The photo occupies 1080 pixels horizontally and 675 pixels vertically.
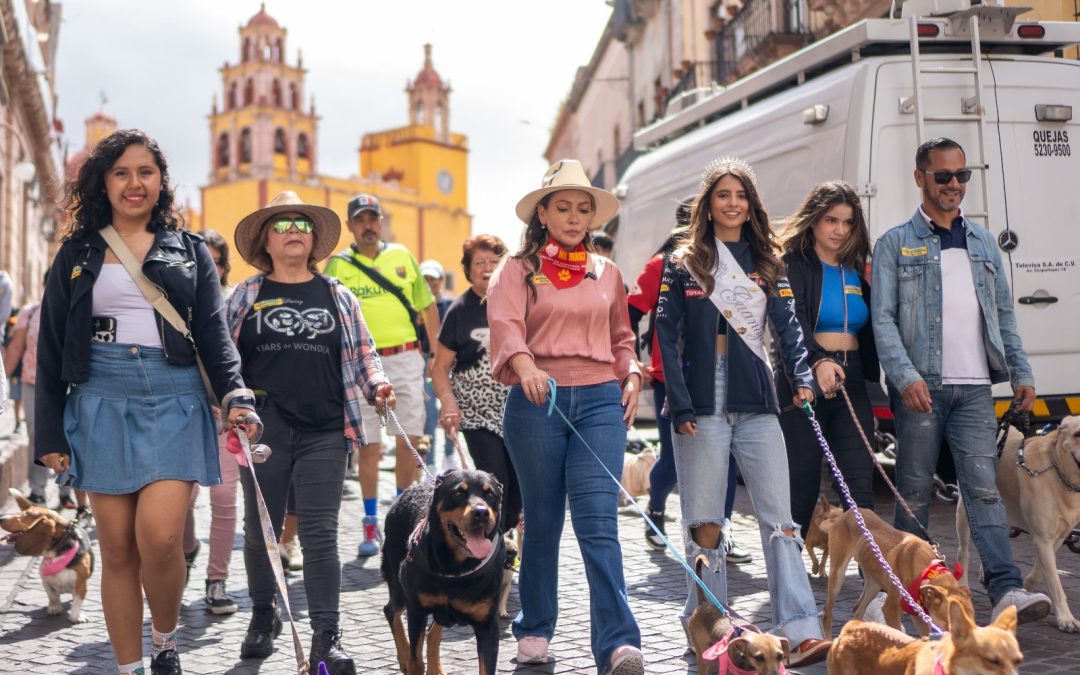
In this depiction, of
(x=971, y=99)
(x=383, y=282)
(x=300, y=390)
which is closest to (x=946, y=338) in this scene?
(x=300, y=390)

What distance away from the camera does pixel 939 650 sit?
366 centimetres

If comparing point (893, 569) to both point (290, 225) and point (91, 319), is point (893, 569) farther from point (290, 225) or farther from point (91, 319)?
point (91, 319)

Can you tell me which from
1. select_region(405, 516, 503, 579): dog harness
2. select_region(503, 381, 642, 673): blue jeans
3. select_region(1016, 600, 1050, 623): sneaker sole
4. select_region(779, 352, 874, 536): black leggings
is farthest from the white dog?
select_region(405, 516, 503, 579): dog harness

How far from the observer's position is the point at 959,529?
245 inches

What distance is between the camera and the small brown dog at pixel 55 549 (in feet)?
20.6

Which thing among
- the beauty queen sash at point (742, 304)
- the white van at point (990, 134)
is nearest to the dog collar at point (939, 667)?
the beauty queen sash at point (742, 304)

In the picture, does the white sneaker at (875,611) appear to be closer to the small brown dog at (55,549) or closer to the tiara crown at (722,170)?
the tiara crown at (722,170)

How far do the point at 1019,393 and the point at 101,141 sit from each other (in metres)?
4.05

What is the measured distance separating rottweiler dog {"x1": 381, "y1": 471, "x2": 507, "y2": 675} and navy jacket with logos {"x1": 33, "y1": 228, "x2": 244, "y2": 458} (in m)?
0.87

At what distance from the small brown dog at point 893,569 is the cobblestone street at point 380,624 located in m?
0.40

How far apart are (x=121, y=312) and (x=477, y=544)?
1.50m

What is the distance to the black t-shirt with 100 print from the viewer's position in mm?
5129

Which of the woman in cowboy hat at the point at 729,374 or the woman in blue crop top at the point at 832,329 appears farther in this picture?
the woman in blue crop top at the point at 832,329

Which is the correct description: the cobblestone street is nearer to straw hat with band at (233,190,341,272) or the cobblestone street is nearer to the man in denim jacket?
the man in denim jacket
